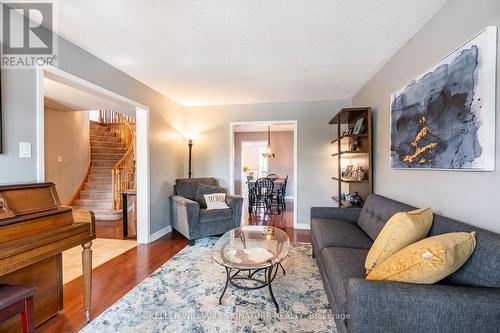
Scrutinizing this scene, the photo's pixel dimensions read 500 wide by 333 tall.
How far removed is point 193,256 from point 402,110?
2.87m

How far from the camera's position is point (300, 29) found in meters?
2.05

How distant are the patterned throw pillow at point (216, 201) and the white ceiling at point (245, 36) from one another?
1.77 m

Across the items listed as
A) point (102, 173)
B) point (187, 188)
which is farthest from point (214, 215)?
point (102, 173)

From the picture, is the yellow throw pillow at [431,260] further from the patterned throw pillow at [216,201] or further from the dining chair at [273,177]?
the dining chair at [273,177]

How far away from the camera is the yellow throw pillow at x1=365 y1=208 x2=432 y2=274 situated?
140 cm

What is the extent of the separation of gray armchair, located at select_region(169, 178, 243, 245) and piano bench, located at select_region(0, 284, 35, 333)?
2093 millimetres

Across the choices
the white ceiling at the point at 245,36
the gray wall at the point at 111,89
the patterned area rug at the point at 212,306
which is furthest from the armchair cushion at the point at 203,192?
the white ceiling at the point at 245,36

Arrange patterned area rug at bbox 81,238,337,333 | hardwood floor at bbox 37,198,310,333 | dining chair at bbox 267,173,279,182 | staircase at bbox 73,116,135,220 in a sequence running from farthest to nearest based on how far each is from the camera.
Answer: dining chair at bbox 267,173,279,182 < staircase at bbox 73,116,135,220 < hardwood floor at bbox 37,198,310,333 < patterned area rug at bbox 81,238,337,333

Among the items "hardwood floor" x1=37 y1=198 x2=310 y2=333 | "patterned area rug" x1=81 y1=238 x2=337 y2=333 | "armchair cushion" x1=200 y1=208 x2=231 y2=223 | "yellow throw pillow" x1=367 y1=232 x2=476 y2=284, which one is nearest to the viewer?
"yellow throw pillow" x1=367 y1=232 x2=476 y2=284

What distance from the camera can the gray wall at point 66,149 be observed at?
16.3ft

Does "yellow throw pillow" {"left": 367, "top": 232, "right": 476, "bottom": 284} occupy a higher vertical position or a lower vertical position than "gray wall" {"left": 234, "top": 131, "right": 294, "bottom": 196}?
lower

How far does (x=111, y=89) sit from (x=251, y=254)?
2.49 meters

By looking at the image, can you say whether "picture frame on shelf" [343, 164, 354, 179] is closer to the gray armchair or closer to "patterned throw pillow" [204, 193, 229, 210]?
the gray armchair

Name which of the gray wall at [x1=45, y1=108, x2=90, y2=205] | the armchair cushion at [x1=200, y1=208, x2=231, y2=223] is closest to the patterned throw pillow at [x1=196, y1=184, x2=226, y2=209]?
Result: the armchair cushion at [x1=200, y1=208, x2=231, y2=223]
